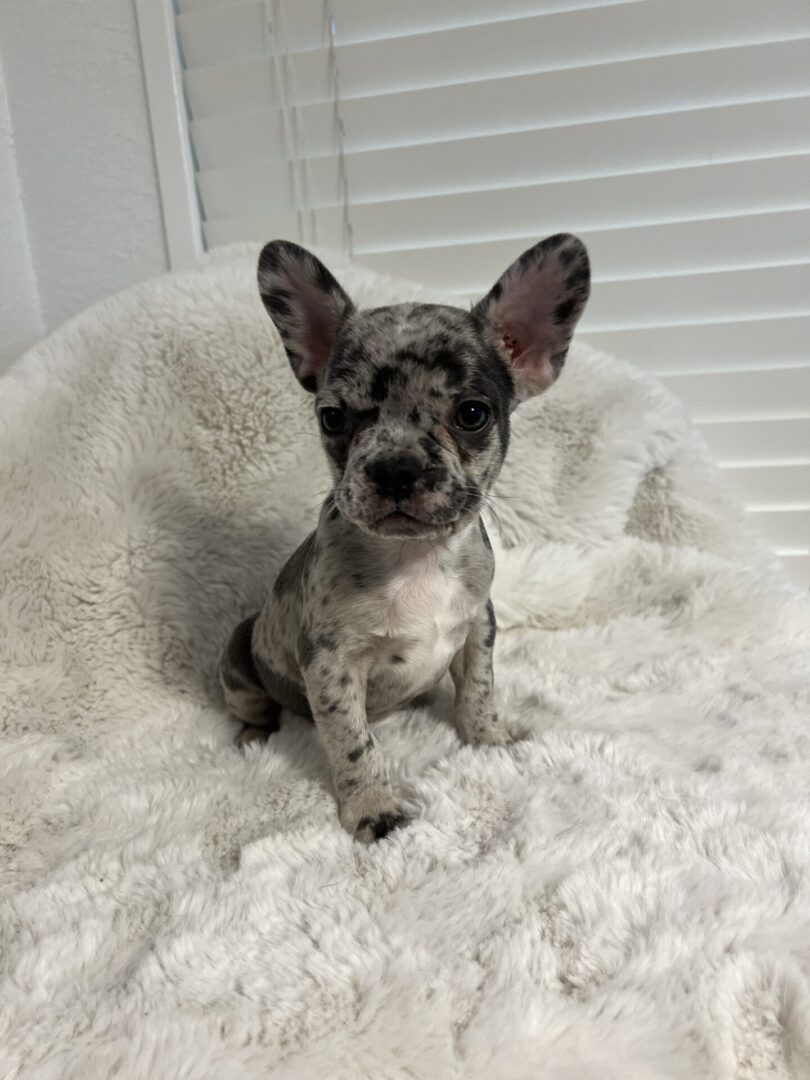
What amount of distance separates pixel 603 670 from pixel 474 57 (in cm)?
198

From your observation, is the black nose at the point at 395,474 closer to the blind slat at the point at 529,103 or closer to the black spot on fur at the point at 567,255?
the black spot on fur at the point at 567,255

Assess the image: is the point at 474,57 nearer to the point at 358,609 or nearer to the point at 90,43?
the point at 90,43

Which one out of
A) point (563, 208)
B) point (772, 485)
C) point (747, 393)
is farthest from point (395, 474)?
point (772, 485)

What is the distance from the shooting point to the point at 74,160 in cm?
257

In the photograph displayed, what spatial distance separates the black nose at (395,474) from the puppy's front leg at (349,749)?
433mm

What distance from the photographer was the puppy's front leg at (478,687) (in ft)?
5.70

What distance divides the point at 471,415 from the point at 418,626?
1.49 feet

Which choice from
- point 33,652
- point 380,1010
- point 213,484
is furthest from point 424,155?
point 380,1010

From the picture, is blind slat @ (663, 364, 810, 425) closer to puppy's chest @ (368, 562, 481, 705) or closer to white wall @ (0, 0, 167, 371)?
puppy's chest @ (368, 562, 481, 705)

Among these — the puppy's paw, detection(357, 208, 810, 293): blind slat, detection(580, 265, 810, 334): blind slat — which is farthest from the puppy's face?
detection(580, 265, 810, 334): blind slat

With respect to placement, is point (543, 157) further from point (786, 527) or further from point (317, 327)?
Answer: point (786, 527)

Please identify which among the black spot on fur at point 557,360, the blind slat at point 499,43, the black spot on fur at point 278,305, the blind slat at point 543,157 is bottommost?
the black spot on fur at point 557,360

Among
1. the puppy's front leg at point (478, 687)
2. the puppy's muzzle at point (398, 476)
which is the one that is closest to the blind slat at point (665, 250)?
the puppy's front leg at point (478, 687)

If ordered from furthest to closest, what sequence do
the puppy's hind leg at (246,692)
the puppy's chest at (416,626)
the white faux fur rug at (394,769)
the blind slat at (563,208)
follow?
the blind slat at (563,208) → the puppy's hind leg at (246,692) → the puppy's chest at (416,626) → the white faux fur rug at (394,769)
